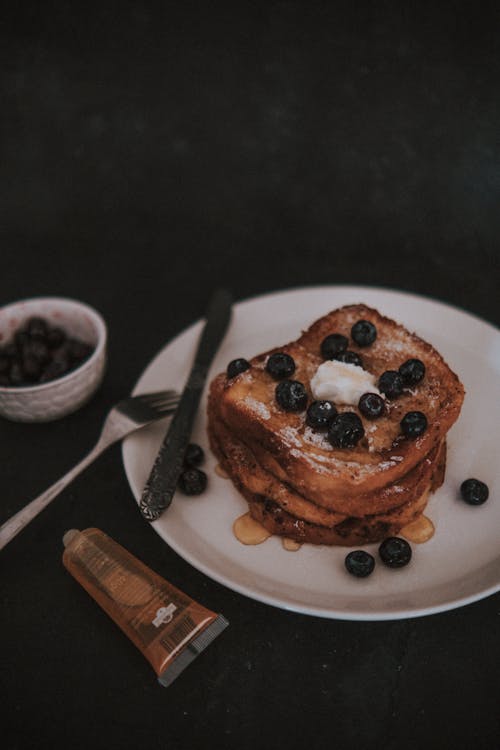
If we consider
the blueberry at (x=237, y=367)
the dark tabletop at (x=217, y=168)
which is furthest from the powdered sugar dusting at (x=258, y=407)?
the dark tabletop at (x=217, y=168)

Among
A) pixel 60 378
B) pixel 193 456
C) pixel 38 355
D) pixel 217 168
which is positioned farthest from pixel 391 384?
pixel 217 168

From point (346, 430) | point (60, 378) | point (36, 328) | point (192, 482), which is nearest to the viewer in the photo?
point (346, 430)

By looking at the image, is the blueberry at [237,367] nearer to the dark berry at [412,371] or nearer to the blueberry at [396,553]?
the dark berry at [412,371]

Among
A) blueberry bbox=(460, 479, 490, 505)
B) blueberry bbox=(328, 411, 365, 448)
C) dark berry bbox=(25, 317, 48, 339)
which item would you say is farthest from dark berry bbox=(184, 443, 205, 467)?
blueberry bbox=(460, 479, 490, 505)

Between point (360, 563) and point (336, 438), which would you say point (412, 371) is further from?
point (360, 563)

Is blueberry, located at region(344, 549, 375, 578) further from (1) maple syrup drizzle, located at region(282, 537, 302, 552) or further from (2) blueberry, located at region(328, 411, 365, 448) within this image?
(2) blueberry, located at region(328, 411, 365, 448)

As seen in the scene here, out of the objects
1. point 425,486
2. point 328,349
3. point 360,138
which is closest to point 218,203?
point 360,138

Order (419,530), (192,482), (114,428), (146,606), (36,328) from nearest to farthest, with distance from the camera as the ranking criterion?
(146,606) → (419,530) → (192,482) → (114,428) → (36,328)
